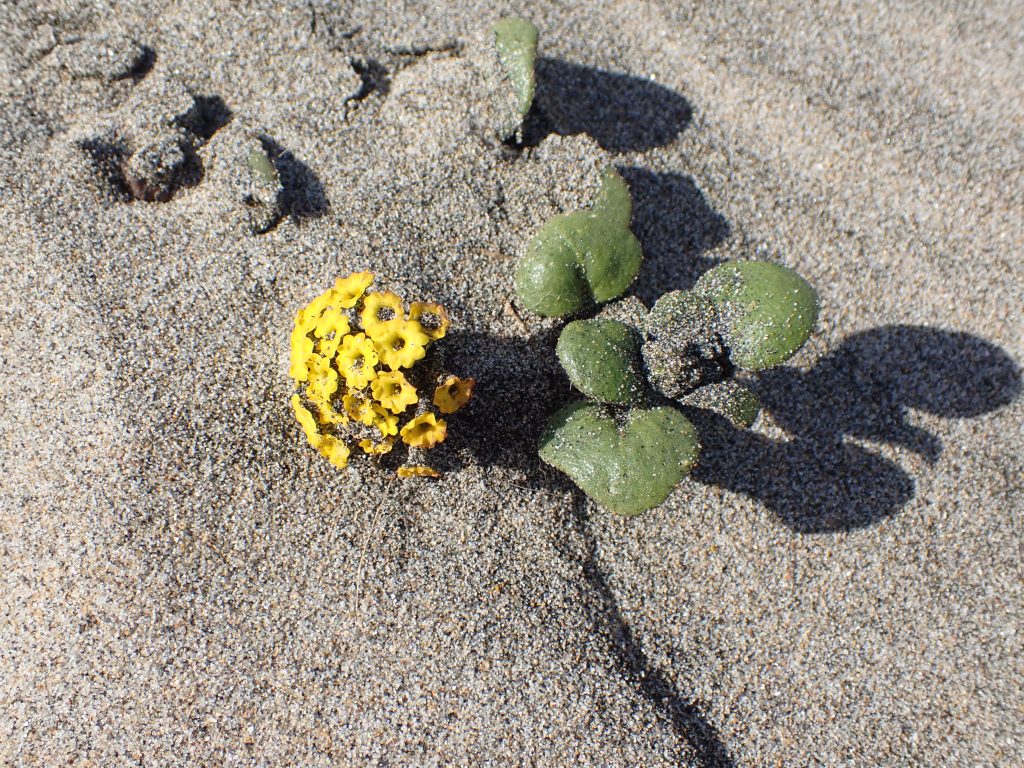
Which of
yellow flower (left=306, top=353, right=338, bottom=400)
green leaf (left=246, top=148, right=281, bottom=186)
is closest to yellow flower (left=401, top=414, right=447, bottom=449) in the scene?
yellow flower (left=306, top=353, right=338, bottom=400)

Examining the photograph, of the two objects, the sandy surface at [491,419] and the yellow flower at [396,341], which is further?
the sandy surface at [491,419]

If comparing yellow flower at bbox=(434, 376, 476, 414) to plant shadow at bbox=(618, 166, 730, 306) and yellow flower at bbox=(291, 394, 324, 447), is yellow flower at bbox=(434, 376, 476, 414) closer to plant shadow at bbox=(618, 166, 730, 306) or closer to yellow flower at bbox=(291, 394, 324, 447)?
yellow flower at bbox=(291, 394, 324, 447)

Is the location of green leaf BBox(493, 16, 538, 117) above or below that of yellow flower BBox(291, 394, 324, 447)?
above

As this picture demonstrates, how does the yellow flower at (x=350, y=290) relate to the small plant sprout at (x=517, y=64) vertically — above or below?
below

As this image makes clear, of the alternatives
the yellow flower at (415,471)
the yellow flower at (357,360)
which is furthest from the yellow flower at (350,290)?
the yellow flower at (415,471)

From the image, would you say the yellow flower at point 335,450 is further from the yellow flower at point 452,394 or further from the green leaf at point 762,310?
the green leaf at point 762,310

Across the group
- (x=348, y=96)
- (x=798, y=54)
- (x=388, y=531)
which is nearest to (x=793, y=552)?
(x=388, y=531)

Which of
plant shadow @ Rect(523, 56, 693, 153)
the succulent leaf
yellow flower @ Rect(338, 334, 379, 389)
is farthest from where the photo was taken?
plant shadow @ Rect(523, 56, 693, 153)
